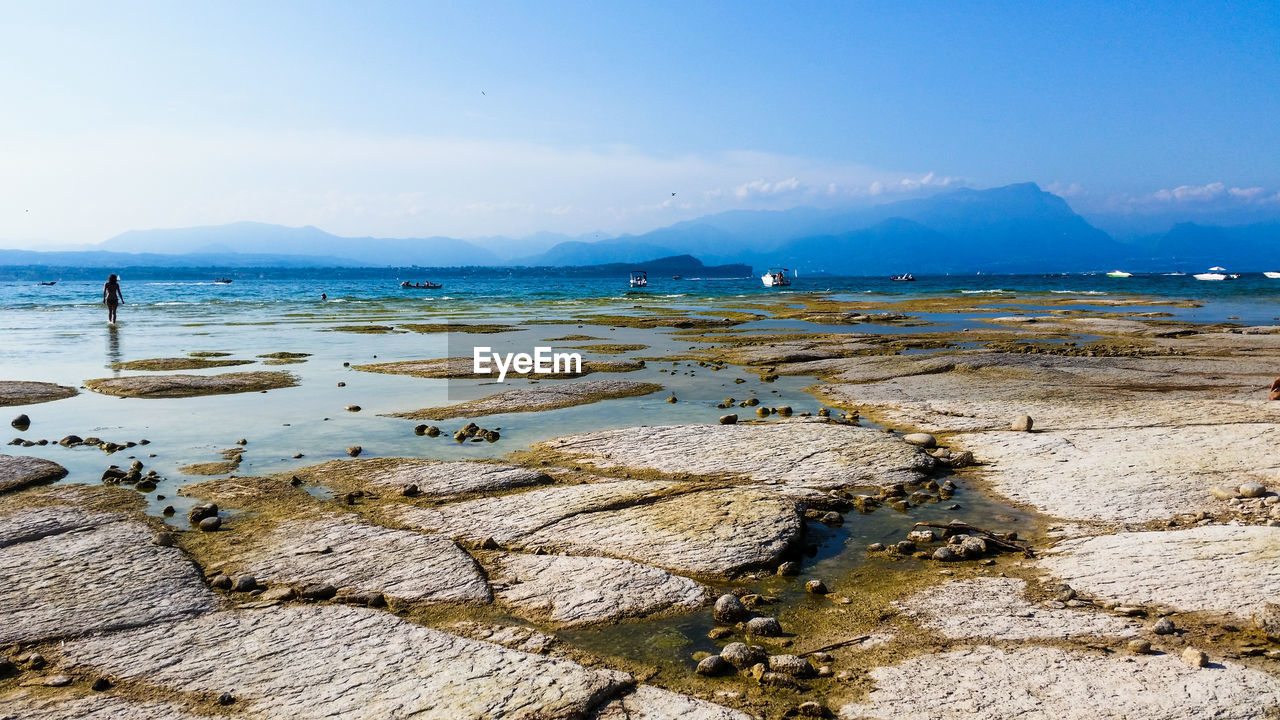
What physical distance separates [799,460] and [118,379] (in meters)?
17.8

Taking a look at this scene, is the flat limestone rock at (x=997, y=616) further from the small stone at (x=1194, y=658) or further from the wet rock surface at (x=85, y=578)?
the wet rock surface at (x=85, y=578)

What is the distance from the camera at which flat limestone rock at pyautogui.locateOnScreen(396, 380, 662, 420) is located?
50.9ft

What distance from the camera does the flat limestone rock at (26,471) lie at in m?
10.1

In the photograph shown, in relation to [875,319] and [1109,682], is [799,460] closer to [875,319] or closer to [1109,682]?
[1109,682]

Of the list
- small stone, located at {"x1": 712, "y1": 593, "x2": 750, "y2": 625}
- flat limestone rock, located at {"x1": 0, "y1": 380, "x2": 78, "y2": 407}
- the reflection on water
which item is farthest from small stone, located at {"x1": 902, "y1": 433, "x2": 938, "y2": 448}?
the reflection on water

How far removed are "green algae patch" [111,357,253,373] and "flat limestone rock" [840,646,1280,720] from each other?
75.5ft

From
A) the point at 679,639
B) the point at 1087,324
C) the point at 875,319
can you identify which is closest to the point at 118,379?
the point at 679,639

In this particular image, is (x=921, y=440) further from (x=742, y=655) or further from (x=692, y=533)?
(x=742, y=655)

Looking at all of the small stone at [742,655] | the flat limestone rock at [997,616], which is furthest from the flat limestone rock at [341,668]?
the flat limestone rock at [997,616]

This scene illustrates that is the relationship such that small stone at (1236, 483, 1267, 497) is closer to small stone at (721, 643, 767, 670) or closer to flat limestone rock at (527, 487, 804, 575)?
flat limestone rock at (527, 487, 804, 575)

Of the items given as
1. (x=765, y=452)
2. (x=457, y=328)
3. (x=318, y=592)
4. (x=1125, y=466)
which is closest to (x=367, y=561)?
(x=318, y=592)

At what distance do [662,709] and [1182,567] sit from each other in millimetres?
4924

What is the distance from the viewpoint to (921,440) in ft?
39.8

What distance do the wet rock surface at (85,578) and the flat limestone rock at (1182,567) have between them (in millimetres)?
7435
